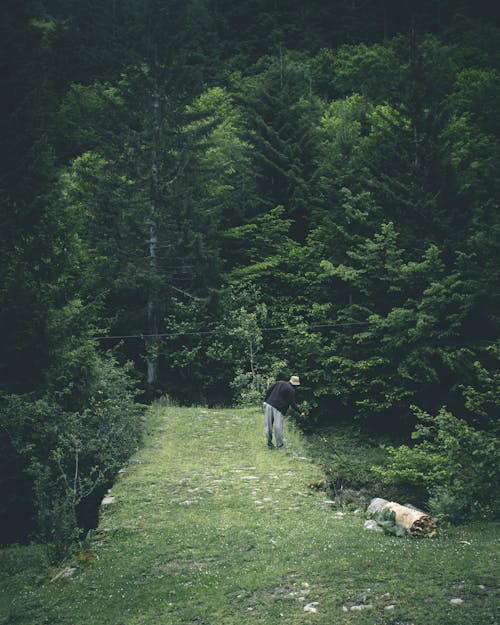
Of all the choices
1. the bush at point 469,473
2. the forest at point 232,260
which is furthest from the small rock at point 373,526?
the forest at point 232,260

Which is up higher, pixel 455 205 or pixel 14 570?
pixel 455 205

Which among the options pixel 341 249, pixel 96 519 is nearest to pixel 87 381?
pixel 96 519

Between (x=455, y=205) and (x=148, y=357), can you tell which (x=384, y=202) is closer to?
(x=455, y=205)

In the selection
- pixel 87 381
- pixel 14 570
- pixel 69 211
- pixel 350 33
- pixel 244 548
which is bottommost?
pixel 14 570

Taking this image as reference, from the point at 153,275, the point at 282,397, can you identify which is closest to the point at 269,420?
the point at 282,397

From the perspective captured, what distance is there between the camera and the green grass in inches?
215

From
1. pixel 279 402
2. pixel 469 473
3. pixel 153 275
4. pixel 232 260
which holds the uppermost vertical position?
pixel 232 260

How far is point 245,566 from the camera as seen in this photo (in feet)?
22.4

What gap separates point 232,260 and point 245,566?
21.4 m

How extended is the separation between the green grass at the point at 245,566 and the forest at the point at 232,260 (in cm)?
111

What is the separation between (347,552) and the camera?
6.92 m

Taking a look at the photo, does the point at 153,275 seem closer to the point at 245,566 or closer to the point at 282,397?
the point at 282,397

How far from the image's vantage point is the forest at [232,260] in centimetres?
1208

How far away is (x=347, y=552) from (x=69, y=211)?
11208 mm
